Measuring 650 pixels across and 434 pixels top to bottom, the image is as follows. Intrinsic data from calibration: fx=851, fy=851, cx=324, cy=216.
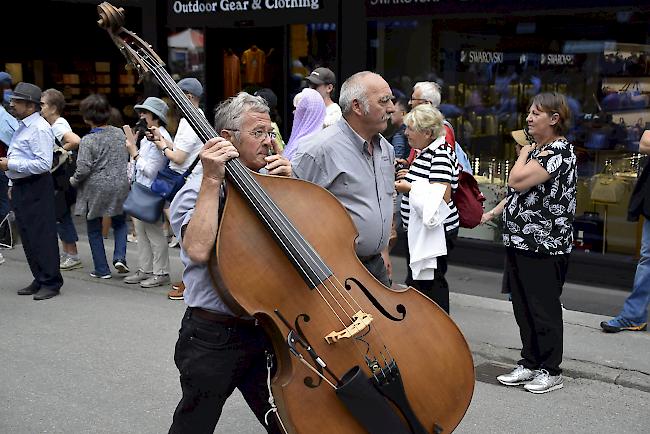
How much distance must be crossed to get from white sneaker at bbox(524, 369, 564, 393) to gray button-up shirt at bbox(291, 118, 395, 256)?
1771mm

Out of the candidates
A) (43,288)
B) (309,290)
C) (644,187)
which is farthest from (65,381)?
(644,187)

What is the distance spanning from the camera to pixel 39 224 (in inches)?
302

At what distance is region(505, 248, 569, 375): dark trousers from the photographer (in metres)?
5.19

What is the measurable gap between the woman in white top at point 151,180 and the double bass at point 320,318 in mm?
4393

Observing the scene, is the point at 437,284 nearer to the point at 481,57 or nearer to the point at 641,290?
the point at 641,290

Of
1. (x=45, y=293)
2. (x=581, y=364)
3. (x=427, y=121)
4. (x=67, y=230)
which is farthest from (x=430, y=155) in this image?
(x=67, y=230)

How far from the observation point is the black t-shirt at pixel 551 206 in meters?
5.10

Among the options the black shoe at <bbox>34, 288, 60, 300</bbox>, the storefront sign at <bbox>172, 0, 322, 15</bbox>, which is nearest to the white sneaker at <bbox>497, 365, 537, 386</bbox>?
the black shoe at <bbox>34, 288, 60, 300</bbox>

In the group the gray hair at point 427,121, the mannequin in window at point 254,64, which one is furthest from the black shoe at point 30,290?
the mannequin in window at point 254,64

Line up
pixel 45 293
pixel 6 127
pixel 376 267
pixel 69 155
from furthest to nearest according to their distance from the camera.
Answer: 1. pixel 6 127
2. pixel 69 155
3. pixel 45 293
4. pixel 376 267

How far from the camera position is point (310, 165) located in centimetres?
405

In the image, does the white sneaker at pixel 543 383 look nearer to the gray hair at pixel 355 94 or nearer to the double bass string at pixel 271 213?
the gray hair at pixel 355 94

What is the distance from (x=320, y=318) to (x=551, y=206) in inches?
100

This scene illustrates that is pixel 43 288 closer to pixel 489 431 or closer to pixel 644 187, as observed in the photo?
pixel 489 431
